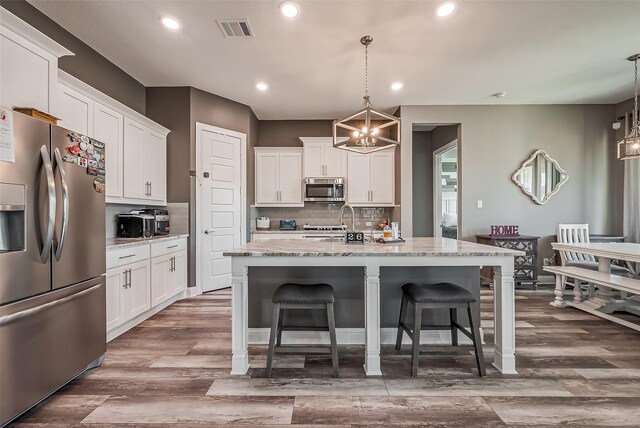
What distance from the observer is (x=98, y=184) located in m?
2.20

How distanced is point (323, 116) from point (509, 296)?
14.1 feet

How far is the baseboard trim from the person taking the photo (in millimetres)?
2562

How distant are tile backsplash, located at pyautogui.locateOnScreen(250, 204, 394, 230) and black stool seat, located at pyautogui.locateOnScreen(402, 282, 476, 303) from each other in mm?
3409

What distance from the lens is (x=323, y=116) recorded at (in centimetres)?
547

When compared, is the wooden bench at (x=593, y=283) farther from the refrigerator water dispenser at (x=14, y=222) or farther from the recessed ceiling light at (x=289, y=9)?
the refrigerator water dispenser at (x=14, y=222)

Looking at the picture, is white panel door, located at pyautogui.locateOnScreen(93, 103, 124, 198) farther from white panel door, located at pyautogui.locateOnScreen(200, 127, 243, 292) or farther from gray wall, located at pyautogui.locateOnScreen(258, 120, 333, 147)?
gray wall, located at pyautogui.locateOnScreen(258, 120, 333, 147)

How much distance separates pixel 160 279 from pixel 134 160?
4.60ft

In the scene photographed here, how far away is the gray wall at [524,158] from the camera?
4.86 metres

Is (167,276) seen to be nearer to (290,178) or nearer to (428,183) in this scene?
(290,178)

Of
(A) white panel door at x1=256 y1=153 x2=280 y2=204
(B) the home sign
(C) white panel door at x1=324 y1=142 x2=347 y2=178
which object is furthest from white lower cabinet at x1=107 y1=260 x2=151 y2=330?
(B) the home sign

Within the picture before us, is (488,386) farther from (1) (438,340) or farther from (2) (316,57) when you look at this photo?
(2) (316,57)

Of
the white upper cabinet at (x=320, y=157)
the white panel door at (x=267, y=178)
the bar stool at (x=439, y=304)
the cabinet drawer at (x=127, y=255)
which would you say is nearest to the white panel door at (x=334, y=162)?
the white upper cabinet at (x=320, y=157)

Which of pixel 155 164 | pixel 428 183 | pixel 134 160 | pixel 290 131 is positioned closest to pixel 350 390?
pixel 134 160

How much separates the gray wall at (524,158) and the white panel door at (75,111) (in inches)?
162
